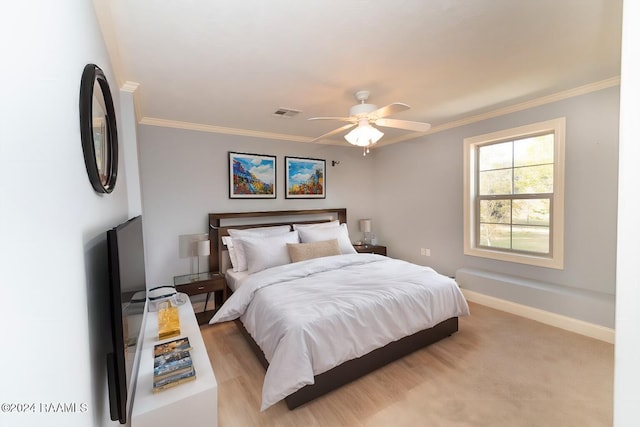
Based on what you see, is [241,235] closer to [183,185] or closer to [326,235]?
[183,185]

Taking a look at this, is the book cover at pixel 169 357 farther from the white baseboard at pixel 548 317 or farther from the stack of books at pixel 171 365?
the white baseboard at pixel 548 317

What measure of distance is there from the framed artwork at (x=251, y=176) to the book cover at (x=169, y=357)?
92.5 inches

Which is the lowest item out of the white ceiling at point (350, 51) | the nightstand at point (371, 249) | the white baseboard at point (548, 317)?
the white baseboard at point (548, 317)

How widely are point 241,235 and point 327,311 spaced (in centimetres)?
184

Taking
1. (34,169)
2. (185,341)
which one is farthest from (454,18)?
(185,341)

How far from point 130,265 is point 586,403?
116 inches

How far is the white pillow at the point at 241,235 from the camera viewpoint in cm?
333


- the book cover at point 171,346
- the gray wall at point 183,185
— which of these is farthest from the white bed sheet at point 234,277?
the book cover at point 171,346

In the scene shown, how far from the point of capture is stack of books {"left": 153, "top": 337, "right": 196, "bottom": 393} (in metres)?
1.41

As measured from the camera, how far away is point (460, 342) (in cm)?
260

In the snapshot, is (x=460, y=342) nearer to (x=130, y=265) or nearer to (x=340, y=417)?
(x=340, y=417)

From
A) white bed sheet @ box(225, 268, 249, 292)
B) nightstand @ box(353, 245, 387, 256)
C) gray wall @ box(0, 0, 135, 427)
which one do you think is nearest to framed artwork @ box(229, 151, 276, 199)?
white bed sheet @ box(225, 268, 249, 292)

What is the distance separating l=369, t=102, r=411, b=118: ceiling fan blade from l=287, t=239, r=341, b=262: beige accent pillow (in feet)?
5.63

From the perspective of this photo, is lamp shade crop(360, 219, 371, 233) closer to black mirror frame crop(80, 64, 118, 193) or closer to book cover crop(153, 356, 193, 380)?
book cover crop(153, 356, 193, 380)
